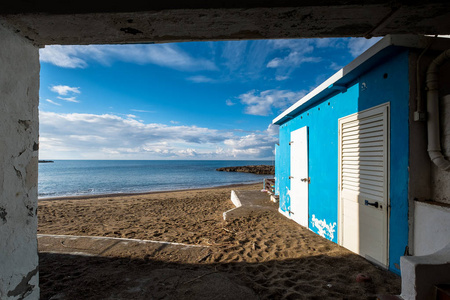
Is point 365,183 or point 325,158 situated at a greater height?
point 325,158

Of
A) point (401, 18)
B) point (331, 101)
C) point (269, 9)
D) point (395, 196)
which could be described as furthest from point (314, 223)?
point (269, 9)

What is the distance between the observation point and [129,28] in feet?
5.06

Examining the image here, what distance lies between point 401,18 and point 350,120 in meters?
2.83

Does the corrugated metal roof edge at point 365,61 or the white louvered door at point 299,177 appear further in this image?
the white louvered door at point 299,177

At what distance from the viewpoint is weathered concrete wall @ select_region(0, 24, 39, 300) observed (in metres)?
1.46

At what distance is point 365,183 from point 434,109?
4.73 ft

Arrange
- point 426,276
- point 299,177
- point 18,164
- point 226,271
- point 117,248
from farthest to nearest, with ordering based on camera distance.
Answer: point 299,177
point 117,248
point 226,271
point 426,276
point 18,164

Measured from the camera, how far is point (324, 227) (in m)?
4.82

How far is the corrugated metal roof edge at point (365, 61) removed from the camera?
2.78 metres

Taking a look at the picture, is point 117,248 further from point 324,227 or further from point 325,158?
point 325,158

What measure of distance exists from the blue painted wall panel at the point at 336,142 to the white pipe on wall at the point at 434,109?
22cm

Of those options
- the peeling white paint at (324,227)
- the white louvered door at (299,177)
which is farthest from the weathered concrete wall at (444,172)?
the white louvered door at (299,177)

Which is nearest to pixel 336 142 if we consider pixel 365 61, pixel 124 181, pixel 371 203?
pixel 371 203

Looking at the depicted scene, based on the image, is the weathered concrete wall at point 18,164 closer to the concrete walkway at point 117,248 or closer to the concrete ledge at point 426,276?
the concrete walkway at point 117,248
